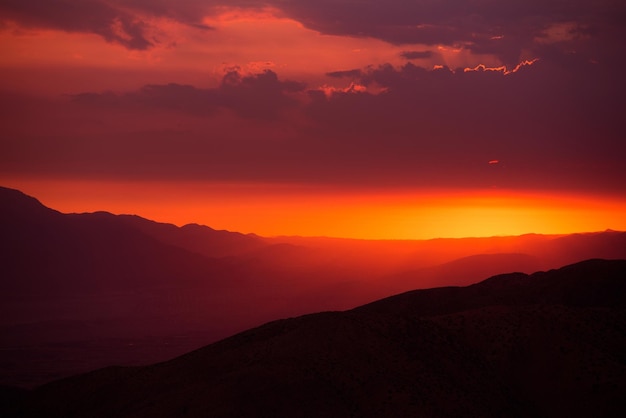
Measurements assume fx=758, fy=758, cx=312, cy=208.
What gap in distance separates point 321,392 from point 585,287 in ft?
117

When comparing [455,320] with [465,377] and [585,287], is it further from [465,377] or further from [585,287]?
[585,287]

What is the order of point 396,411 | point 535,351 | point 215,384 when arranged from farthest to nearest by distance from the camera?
1. point 535,351
2. point 215,384
3. point 396,411

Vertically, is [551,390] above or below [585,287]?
below

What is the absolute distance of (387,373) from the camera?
1871 inches

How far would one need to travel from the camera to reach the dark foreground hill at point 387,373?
147 feet

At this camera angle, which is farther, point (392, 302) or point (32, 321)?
point (32, 321)

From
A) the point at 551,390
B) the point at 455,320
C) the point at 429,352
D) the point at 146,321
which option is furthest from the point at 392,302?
the point at 146,321

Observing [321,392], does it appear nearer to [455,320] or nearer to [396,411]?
[396,411]

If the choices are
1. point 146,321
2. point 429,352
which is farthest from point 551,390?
point 146,321

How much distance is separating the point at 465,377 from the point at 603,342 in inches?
423

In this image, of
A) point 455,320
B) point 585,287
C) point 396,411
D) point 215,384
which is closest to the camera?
point 396,411

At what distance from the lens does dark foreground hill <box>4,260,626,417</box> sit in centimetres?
4469

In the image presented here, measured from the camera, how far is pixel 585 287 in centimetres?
7069

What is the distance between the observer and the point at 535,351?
51.1 m
